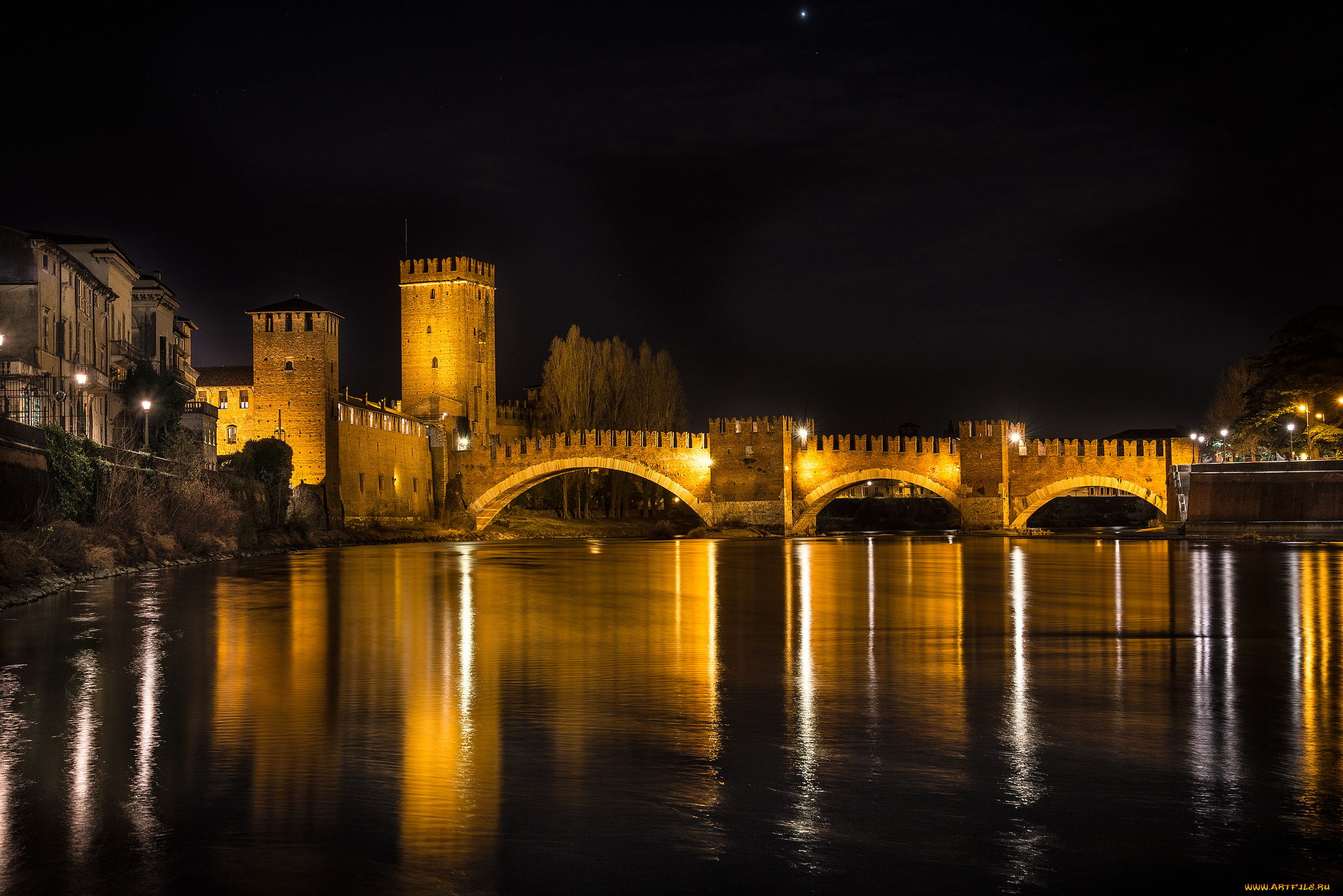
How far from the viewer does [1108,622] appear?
452 inches

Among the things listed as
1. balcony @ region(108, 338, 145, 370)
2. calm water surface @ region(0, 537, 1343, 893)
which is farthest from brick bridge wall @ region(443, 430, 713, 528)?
calm water surface @ region(0, 537, 1343, 893)

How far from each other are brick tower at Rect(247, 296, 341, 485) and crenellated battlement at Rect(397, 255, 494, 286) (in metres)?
10.7

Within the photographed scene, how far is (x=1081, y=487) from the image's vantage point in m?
45.7

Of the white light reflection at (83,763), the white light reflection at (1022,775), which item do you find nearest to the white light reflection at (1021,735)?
the white light reflection at (1022,775)

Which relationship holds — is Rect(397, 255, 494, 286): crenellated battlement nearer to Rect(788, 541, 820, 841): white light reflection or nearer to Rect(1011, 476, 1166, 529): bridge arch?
Rect(1011, 476, 1166, 529): bridge arch

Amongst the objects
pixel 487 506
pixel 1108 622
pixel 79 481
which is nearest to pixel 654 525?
pixel 487 506

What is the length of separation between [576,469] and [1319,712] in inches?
1597

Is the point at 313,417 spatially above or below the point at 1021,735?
above

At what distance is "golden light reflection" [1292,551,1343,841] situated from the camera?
4309 mm

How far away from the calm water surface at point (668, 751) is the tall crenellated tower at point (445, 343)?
129 ft

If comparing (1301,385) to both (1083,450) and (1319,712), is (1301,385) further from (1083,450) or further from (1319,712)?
(1319,712)

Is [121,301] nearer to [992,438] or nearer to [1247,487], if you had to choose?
[992,438]

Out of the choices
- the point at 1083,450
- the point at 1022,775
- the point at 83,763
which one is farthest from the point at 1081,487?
the point at 83,763

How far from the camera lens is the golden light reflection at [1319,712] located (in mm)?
4309
